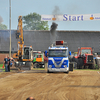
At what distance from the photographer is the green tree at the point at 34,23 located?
3787 inches

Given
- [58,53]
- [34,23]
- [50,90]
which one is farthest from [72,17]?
[34,23]

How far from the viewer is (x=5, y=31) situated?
195 ft

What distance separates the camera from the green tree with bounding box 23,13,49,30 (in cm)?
9619

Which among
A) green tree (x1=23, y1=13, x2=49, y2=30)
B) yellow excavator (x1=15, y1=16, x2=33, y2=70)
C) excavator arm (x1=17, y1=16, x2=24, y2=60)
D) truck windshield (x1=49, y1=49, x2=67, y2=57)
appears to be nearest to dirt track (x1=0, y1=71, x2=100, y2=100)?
truck windshield (x1=49, y1=49, x2=67, y2=57)

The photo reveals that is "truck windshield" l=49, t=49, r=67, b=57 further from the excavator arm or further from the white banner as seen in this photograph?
the white banner

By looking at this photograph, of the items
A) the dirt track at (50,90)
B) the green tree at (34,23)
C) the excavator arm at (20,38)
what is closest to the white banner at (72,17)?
the excavator arm at (20,38)

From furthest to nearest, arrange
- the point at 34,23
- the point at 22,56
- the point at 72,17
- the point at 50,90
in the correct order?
the point at 34,23 < the point at 72,17 < the point at 22,56 < the point at 50,90

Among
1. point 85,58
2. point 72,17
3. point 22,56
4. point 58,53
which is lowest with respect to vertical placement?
point 85,58

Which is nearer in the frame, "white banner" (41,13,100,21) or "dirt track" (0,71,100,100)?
"dirt track" (0,71,100,100)

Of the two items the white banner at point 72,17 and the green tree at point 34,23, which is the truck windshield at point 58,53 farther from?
the green tree at point 34,23

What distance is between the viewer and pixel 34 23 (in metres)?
98.7

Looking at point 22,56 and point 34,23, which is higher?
point 34,23

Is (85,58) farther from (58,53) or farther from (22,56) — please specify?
(58,53)

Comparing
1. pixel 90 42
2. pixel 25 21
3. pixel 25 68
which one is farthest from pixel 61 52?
pixel 25 21
